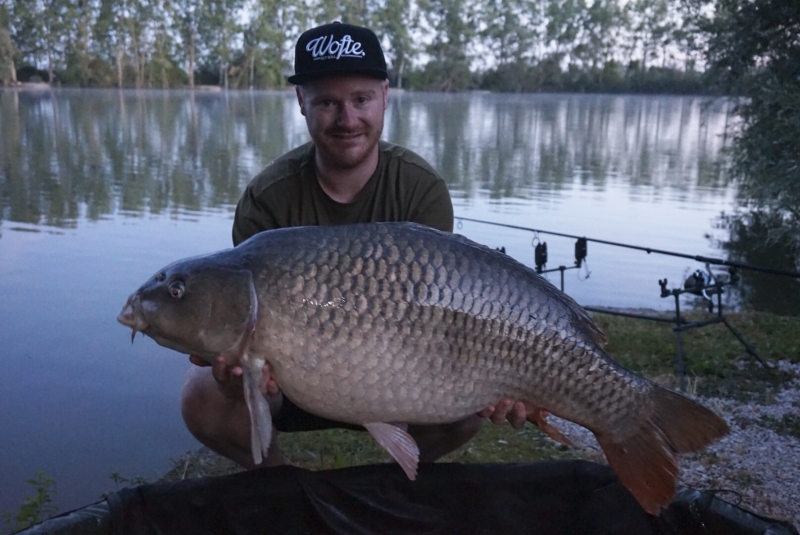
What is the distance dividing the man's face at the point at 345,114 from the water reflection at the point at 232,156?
5162mm

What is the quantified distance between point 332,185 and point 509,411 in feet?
2.26

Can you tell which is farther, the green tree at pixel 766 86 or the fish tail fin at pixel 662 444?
the green tree at pixel 766 86

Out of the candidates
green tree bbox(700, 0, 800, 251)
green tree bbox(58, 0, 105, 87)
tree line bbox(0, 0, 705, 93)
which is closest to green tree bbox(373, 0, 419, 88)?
tree line bbox(0, 0, 705, 93)

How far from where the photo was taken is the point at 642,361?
3039 millimetres

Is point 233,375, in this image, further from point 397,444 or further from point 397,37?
point 397,37

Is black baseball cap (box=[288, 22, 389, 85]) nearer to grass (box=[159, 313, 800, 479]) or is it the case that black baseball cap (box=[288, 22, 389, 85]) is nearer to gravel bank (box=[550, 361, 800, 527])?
grass (box=[159, 313, 800, 479])

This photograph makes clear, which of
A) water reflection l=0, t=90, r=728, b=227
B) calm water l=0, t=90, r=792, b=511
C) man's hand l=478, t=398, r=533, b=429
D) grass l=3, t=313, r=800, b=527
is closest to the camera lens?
man's hand l=478, t=398, r=533, b=429

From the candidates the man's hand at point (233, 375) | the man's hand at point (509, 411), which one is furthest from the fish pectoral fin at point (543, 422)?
the man's hand at point (233, 375)

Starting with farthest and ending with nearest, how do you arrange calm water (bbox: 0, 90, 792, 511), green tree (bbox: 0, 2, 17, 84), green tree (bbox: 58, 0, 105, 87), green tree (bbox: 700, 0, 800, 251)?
green tree (bbox: 58, 0, 105, 87) < green tree (bbox: 0, 2, 17, 84) < green tree (bbox: 700, 0, 800, 251) < calm water (bbox: 0, 90, 792, 511)

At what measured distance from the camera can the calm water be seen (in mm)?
2537

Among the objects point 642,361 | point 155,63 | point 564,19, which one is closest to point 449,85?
point 564,19

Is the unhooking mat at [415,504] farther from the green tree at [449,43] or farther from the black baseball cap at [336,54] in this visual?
the green tree at [449,43]

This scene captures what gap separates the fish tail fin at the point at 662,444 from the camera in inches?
50.4

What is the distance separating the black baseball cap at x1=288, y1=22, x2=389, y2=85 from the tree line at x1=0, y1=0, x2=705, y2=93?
35.4m
